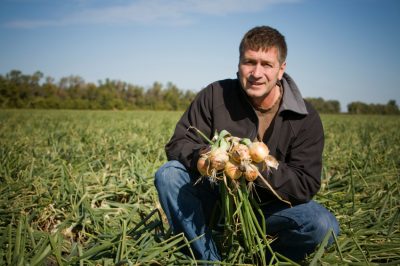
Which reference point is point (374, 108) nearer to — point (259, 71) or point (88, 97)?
point (88, 97)

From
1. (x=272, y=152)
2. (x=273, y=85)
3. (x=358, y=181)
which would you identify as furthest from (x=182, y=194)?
(x=358, y=181)

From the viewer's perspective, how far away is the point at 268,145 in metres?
1.79

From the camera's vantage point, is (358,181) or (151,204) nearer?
(151,204)

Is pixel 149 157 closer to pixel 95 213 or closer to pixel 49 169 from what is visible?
pixel 49 169

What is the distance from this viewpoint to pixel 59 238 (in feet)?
5.10

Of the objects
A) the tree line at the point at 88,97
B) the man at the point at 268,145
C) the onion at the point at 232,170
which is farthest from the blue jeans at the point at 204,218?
the tree line at the point at 88,97

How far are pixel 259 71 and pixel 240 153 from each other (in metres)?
0.73

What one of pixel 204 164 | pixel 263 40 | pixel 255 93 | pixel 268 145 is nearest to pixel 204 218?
pixel 204 164

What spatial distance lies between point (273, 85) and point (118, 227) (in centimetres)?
138

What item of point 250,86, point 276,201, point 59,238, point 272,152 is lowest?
point 59,238

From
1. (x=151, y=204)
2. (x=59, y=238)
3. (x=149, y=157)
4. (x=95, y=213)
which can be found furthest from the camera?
(x=149, y=157)

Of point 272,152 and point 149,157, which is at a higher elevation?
point 272,152

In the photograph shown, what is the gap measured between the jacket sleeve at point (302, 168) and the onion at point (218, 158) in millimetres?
275

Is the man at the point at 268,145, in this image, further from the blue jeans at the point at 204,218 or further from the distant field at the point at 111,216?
the distant field at the point at 111,216
